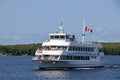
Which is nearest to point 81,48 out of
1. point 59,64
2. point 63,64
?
point 63,64

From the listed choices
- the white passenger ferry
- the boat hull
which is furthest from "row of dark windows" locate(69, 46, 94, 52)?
the boat hull

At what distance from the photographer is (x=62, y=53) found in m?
91.1

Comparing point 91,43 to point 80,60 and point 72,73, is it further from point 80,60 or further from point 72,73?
point 72,73

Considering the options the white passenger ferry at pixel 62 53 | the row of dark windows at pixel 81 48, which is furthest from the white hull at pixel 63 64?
the row of dark windows at pixel 81 48

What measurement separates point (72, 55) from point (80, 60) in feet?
8.73

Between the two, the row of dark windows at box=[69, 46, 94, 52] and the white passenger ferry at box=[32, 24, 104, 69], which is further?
the row of dark windows at box=[69, 46, 94, 52]

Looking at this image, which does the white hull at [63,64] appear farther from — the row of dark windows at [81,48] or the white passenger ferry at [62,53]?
the row of dark windows at [81,48]

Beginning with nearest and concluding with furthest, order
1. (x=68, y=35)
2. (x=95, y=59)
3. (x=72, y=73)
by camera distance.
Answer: (x=72, y=73) → (x=68, y=35) → (x=95, y=59)

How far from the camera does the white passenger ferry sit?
91.3 metres

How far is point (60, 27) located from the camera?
315ft

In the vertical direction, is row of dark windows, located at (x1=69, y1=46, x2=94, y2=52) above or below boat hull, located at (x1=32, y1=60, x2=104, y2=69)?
above

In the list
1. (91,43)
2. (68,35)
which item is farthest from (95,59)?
(68,35)

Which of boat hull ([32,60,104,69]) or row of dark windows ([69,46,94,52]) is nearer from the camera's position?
boat hull ([32,60,104,69])

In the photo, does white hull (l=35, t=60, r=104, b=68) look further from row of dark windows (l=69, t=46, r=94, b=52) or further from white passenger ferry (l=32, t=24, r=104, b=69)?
row of dark windows (l=69, t=46, r=94, b=52)
